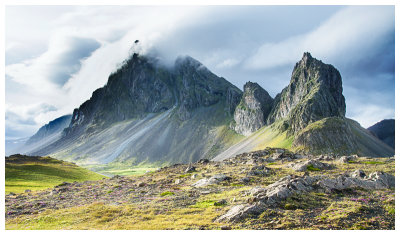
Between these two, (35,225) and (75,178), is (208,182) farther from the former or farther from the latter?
(75,178)

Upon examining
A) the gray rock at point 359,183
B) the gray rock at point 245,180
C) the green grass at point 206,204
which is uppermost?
the gray rock at point 359,183

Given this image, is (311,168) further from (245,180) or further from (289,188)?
(289,188)

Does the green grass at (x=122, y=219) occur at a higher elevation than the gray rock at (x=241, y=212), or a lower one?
lower

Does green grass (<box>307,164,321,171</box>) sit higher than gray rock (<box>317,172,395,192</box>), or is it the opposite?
gray rock (<box>317,172,395,192</box>)

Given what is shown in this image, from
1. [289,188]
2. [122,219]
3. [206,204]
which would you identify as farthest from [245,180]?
[122,219]

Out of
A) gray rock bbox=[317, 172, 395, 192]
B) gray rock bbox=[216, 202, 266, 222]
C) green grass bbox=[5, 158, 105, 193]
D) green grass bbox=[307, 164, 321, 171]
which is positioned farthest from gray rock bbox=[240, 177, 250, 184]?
green grass bbox=[5, 158, 105, 193]

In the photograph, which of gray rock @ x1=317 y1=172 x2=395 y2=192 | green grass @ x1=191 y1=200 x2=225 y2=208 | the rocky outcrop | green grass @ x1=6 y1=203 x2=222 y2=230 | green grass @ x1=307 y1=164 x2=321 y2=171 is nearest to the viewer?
green grass @ x1=6 y1=203 x2=222 y2=230

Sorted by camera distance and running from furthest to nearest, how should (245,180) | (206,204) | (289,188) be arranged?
1. (245,180)
2. (206,204)
3. (289,188)

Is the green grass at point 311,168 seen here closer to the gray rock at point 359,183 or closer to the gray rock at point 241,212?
the gray rock at point 359,183

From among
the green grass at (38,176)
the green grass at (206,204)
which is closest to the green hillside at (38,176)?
the green grass at (38,176)

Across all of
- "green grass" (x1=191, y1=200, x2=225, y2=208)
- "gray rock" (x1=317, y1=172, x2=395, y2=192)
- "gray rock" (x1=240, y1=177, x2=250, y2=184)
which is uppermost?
"gray rock" (x1=317, y1=172, x2=395, y2=192)

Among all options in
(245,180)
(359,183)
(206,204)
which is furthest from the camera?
(245,180)

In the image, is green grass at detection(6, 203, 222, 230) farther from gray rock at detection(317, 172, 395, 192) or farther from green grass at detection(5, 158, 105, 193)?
green grass at detection(5, 158, 105, 193)
